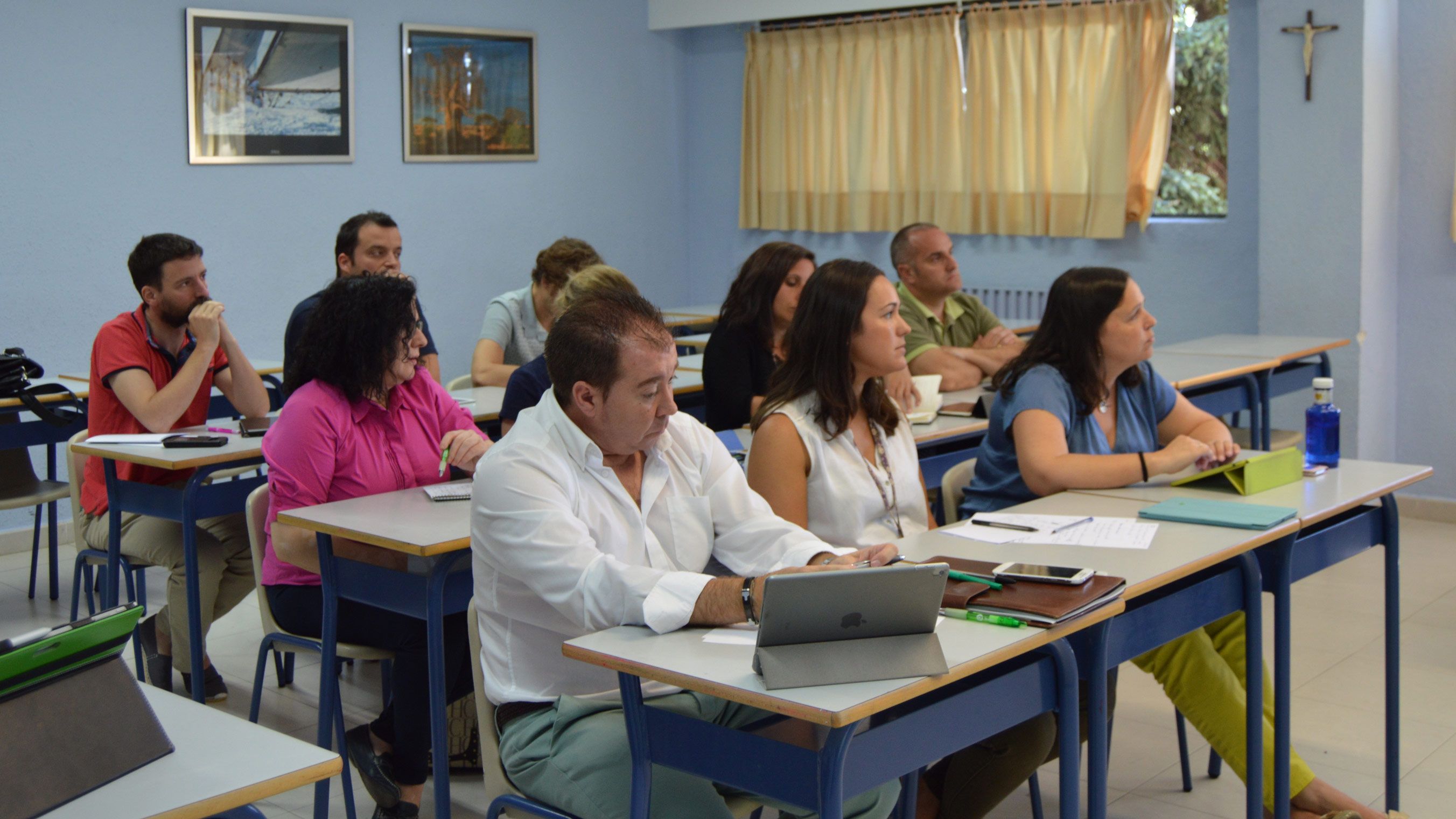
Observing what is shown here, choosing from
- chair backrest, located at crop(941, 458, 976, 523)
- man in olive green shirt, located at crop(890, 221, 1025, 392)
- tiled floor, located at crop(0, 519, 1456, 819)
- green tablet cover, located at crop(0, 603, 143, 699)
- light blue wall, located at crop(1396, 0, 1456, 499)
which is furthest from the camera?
light blue wall, located at crop(1396, 0, 1456, 499)

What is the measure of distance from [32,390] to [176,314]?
1.06 meters

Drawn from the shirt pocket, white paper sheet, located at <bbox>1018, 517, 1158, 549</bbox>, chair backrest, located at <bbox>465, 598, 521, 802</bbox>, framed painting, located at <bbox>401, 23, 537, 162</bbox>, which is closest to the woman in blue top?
white paper sheet, located at <bbox>1018, 517, 1158, 549</bbox>

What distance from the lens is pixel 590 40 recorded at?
757 cm

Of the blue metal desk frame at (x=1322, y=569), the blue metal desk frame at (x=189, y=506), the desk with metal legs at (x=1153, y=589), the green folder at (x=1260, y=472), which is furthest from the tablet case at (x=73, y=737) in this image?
the green folder at (x=1260, y=472)

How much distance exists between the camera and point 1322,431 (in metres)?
3.01

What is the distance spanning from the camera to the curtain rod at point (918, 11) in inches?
256

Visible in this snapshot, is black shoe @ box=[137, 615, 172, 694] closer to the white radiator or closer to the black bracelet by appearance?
the black bracelet

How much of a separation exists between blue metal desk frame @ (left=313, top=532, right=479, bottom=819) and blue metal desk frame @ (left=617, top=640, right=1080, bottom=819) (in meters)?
0.65

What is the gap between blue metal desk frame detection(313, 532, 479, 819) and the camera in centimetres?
254

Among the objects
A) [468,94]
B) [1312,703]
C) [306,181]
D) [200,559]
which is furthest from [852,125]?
[200,559]

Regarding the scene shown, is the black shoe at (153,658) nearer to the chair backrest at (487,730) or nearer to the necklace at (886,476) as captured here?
the chair backrest at (487,730)

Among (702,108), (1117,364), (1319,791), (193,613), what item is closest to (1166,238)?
(702,108)

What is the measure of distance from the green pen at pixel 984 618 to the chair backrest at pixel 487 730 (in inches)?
27.1

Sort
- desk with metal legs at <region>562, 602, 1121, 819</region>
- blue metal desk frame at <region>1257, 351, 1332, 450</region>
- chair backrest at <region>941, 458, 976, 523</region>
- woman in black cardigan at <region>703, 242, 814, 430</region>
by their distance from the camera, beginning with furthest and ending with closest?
1. blue metal desk frame at <region>1257, 351, 1332, 450</region>
2. woman in black cardigan at <region>703, 242, 814, 430</region>
3. chair backrest at <region>941, 458, 976, 523</region>
4. desk with metal legs at <region>562, 602, 1121, 819</region>
